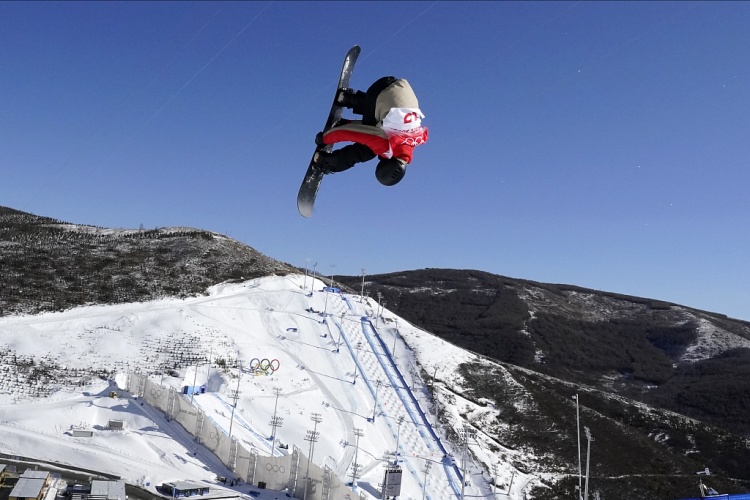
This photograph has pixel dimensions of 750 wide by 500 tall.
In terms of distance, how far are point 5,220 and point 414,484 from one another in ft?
252

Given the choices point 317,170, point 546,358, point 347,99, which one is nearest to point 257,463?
point 317,170

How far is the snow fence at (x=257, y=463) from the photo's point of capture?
2566 cm

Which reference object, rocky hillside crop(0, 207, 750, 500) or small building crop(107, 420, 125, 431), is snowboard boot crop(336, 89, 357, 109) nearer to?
small building crop(107, 420, 125, 431)

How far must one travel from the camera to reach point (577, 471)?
40.2 m

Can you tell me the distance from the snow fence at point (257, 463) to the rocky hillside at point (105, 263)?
78.9 feet

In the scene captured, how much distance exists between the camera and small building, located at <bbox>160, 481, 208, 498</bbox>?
931 inches

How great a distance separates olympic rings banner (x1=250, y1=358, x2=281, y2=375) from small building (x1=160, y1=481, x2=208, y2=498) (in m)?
19.8

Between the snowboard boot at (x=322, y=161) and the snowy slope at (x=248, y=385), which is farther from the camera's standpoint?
the snowy slope at (x=248, y=385)

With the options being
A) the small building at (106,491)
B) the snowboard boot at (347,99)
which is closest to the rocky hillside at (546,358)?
the small building at (106,491)

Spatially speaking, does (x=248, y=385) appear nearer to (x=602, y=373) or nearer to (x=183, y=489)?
(x=183, y=489)

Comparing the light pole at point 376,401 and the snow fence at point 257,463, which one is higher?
the light pole at point 376,401

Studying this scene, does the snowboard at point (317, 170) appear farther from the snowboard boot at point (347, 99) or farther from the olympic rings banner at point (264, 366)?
the olympic rings banner at point (264, 366)

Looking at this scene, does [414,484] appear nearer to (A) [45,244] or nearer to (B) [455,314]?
(A) [45,244]

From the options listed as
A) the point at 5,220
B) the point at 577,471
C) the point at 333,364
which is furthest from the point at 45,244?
the point at 577,471
